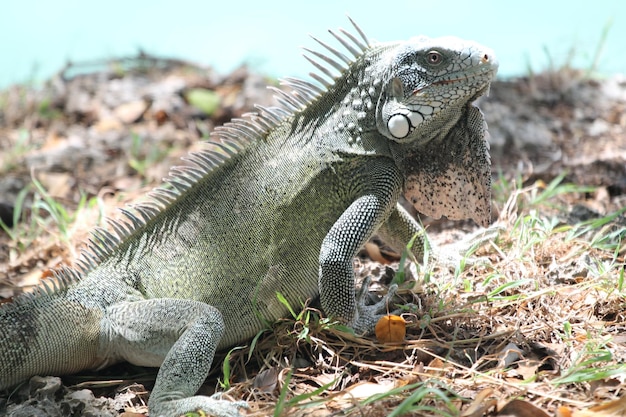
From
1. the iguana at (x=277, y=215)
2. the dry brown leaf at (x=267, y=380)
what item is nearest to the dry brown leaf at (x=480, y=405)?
the iguana at (x=277, y=215)

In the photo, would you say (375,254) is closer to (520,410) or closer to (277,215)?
(277,215)

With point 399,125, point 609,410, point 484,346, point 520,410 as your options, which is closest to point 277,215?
point 399,125

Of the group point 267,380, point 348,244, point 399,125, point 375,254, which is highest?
point 399,125

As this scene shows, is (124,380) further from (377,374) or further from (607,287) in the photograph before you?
(607,287)

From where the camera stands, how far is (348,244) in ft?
12.5

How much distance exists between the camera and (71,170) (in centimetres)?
720

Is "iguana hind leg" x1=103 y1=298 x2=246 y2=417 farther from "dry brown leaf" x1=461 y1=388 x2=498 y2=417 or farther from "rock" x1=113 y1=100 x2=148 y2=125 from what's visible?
"rock" x1=113 y1=100 x2=148 y2=125

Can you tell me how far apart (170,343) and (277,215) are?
3.43ft

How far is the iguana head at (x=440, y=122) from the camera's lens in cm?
369

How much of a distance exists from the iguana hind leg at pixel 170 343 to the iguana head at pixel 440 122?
1577 mm

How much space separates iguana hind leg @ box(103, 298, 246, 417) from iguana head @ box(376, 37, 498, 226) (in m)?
1.58

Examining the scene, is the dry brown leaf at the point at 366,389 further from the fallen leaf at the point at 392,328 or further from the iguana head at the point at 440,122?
the iguana head at the point at 440,122

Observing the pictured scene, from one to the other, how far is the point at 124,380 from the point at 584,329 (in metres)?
2.88

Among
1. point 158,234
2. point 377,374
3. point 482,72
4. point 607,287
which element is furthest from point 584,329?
point 158,234
